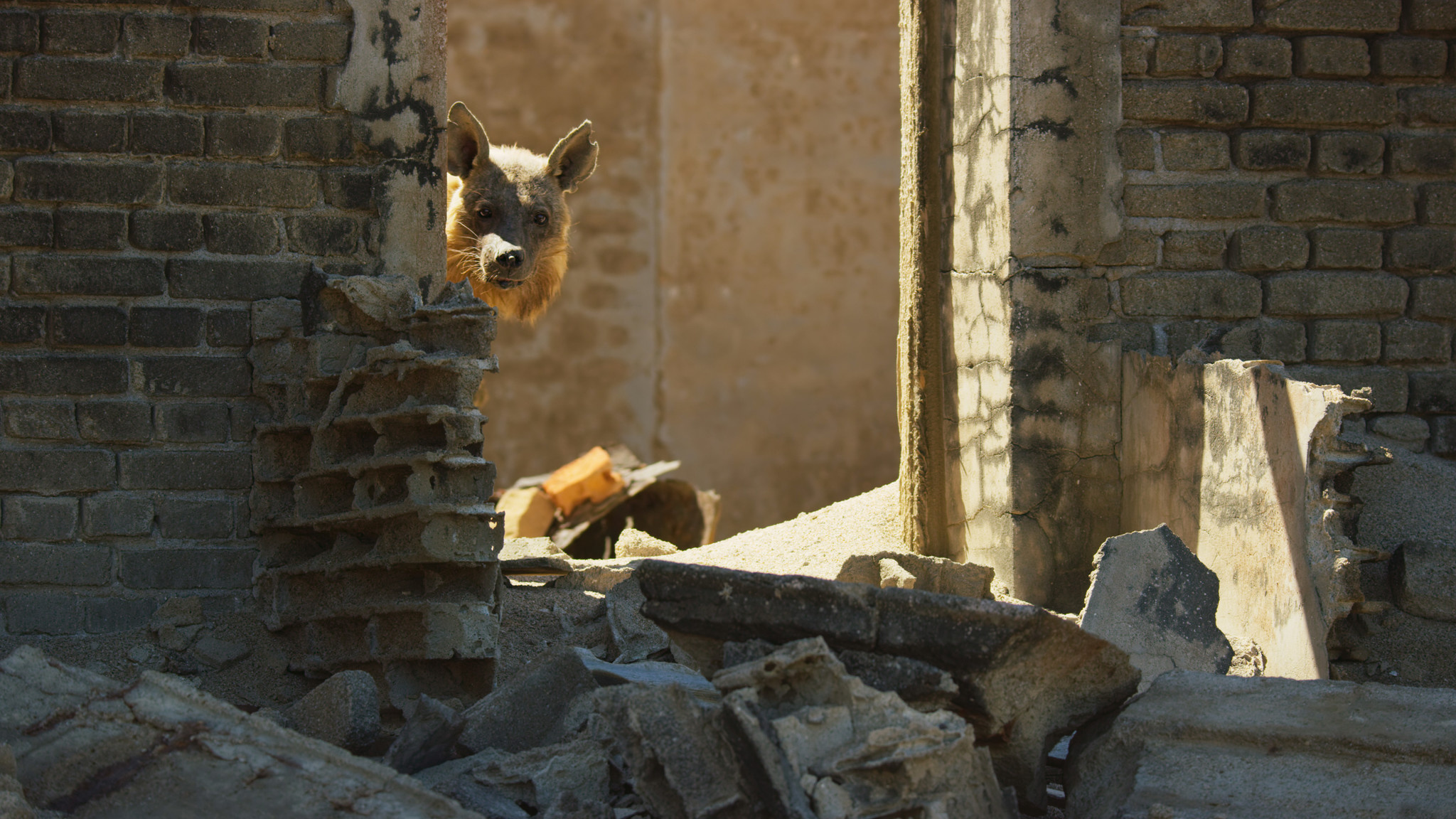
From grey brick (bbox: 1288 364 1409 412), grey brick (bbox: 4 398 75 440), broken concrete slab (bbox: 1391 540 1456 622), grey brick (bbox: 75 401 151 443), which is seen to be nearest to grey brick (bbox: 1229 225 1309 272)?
grey brick (bbox: 1288 364 1409 412)

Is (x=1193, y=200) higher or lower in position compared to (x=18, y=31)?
lower

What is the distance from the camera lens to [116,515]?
4234 millimetres

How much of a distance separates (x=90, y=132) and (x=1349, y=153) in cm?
436

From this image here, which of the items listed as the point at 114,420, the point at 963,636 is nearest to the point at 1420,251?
the point at 963,636

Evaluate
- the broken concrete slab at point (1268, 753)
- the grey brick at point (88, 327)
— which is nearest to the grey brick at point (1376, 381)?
the broken concrete slab at point (1268, 753)

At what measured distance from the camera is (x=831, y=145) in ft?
35.1

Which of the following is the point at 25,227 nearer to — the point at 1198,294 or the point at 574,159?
the point at 574,159

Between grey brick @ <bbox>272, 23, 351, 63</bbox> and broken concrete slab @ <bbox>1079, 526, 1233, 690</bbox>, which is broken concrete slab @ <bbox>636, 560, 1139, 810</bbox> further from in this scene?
grey brick @ <bbox>272, 23, 351, 63</bbox>

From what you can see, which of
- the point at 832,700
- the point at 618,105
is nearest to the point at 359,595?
the point at 832,700

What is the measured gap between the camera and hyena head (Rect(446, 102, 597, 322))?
652cm

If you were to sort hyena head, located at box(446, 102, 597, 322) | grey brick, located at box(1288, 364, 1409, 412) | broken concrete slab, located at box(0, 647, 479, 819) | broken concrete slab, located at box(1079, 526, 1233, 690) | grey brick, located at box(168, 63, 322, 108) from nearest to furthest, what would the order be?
1. broken concrete slab, located at box(0, 647, 479, 819)
2. broken concrete slab, located at box(1079, 526, 1233, 690)
3. grey brick, located at box(168, 63, 322, 108)
4. grey brick, located at box(1288, 364, 1409, 412)
5. hyena head, located at box(446, 102, 597, 322)

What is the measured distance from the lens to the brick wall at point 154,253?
167 inches

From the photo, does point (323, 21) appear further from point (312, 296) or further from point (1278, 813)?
point (1278, 813)

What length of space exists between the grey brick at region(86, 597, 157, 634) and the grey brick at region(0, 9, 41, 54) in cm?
183
